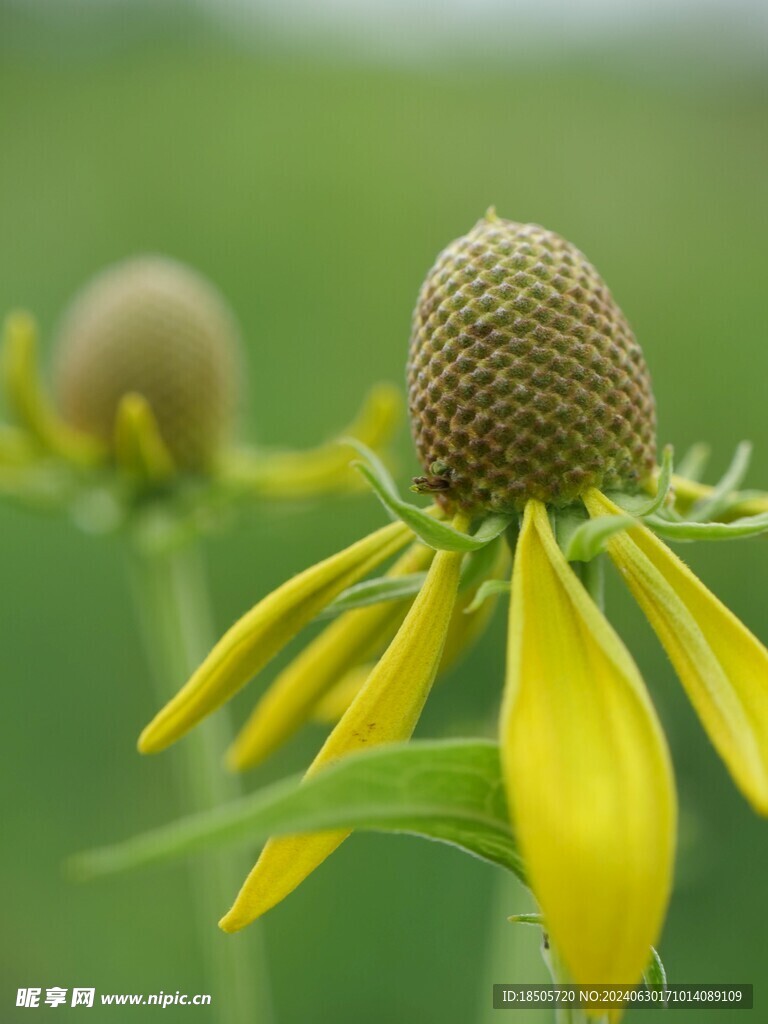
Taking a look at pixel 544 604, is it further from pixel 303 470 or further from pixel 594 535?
pixel 303 470

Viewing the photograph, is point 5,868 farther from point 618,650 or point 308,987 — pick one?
point 618,650

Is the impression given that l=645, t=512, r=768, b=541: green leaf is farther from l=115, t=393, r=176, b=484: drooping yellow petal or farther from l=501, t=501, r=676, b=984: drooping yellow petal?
l=115, t=393, r=176, b=484: drooping yellow petal

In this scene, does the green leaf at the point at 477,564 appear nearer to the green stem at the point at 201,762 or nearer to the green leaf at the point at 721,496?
the green leaf at the point at 721,496

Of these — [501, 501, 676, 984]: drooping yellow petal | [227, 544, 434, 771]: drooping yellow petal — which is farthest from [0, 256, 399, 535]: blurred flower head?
[501, 501, 676, 984]: drooping yellow petal

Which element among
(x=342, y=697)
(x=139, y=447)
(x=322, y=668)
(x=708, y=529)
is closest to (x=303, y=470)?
(x=139, y=447)

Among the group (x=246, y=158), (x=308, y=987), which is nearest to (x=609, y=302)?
(x=308, y=987)

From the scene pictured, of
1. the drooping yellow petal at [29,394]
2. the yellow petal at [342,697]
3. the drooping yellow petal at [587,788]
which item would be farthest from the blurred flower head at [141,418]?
the drooping yellow petal at [587,788]
